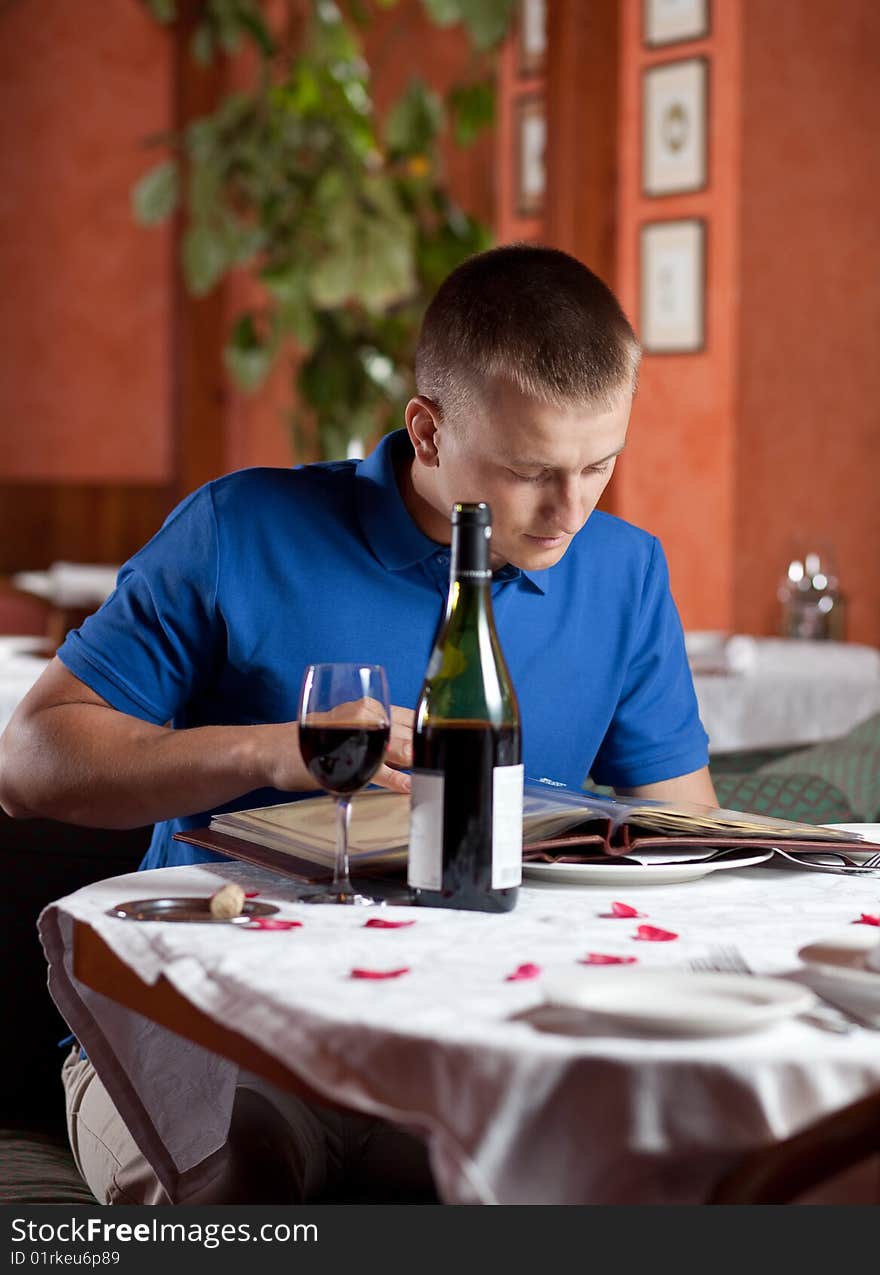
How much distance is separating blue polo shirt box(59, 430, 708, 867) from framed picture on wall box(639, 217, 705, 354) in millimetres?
3200

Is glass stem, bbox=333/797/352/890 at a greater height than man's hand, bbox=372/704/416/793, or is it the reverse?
man's hand, bbox=372/704/416/793

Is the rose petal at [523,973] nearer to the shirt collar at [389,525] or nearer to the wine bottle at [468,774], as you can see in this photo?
the wine bottle at [468,774]

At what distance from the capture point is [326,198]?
5.25m

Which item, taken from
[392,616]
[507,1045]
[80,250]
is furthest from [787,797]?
[80,250]

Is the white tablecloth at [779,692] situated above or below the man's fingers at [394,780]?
below

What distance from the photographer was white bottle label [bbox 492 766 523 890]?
1.01 meters

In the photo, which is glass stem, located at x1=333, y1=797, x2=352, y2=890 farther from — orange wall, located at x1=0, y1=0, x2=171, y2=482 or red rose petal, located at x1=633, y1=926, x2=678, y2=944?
orange wall, located at x1=0, y1=0, x2=171, y2=482

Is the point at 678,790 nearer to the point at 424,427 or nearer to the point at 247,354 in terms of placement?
the point at 424,427

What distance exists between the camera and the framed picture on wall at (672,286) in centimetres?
465

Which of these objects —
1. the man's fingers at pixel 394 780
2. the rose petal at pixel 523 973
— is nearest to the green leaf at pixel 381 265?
the man's fingers at pixel 394 780

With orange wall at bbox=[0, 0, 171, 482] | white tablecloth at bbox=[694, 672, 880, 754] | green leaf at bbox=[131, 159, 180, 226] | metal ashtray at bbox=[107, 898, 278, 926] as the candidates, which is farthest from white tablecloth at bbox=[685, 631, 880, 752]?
orange wall at bbox=[0, 0, 171, 482]

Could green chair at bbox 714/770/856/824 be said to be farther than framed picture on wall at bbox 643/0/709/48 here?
No

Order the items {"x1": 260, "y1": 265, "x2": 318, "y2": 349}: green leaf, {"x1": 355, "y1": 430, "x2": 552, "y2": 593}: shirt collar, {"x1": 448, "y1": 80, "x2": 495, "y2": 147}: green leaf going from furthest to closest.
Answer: {"x1": 260, "y1": 265, "x2": 318, "y2": 349}: green leaf → {"x1": 448, "y1": 80, "x2": 495, "y2": 147}: green leaf → {"x1": 355, "y1": 430, "x2": 552, "y2": 593}: shirt collar

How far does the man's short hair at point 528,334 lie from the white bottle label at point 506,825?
42cm
